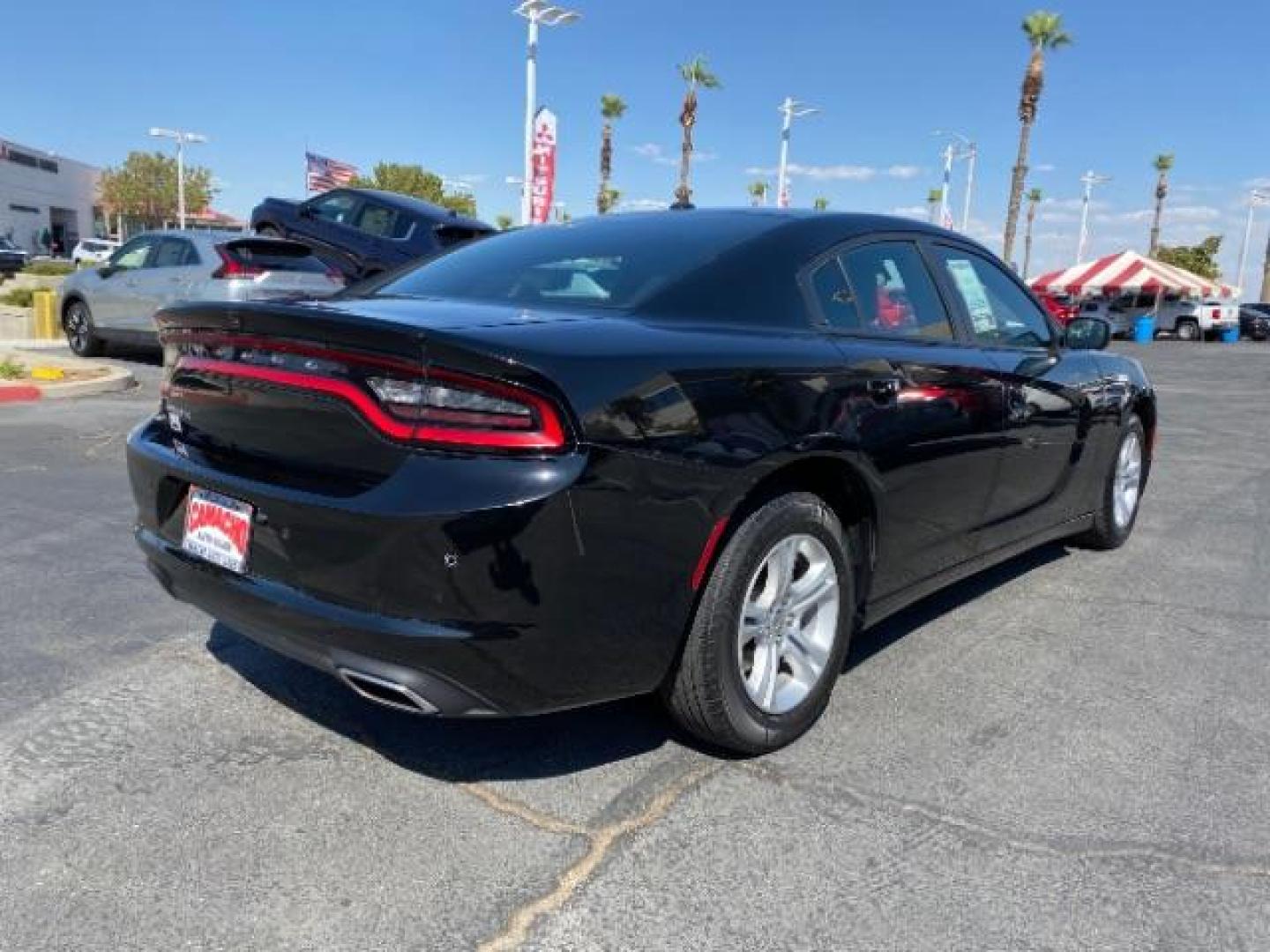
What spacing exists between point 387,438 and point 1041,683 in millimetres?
2461

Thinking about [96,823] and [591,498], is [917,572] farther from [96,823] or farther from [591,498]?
[96,823]

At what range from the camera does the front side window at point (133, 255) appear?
38.6 feet

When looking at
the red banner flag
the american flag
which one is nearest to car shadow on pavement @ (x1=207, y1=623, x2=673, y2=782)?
the red banner flag

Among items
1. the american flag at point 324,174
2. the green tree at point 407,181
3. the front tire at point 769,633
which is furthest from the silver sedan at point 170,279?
the green tree at point 407,181

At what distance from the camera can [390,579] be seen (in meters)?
2.32

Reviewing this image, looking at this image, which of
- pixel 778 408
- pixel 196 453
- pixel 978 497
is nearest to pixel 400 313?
pixel 196 453

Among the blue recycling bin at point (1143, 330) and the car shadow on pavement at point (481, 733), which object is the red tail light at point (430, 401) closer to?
the car shadow on pavement at point (481, 733)

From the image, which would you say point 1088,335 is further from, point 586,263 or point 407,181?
point 407,181

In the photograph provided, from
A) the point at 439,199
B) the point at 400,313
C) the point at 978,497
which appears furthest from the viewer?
the point at 439,199

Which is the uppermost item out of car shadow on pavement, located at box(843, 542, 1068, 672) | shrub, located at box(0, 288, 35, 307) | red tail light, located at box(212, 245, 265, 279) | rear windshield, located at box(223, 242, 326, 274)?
rear windshield, located at box(223, 242, 326, 274)

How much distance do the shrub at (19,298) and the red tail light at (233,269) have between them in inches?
363

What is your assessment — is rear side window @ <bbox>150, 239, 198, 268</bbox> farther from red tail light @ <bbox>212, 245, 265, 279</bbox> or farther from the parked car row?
red tail light @ <bbox>212, 245, 265, 279</bbox>

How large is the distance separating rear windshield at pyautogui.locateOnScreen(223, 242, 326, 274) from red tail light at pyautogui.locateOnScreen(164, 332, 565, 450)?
904cm

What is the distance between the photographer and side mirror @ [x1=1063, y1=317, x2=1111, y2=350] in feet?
16.3
